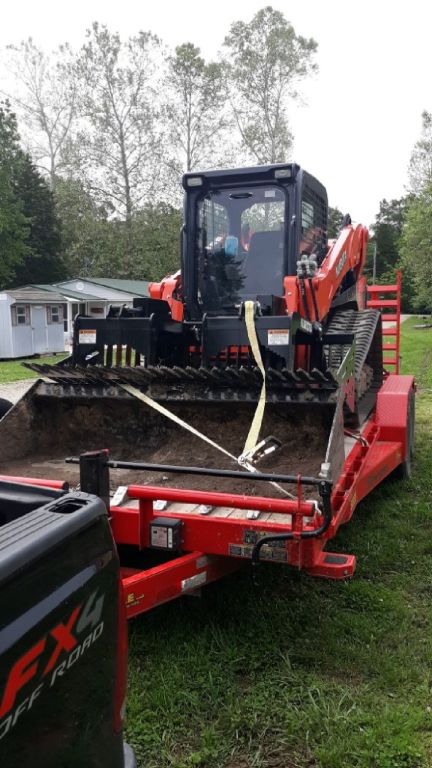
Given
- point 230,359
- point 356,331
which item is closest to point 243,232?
point 230,359

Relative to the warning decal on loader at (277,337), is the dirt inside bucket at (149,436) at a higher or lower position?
lower

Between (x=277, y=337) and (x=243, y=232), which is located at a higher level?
(x=243, y=232)

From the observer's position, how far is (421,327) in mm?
37531

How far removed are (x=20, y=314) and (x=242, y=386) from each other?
18.1 metres

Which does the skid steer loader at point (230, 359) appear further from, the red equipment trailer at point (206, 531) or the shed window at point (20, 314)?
the shed window at point (20, 314)

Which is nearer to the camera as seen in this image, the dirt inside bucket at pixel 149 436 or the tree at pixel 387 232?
the dirt inside bucket at pixel 149 436

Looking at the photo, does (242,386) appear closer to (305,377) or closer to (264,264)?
(305,377)

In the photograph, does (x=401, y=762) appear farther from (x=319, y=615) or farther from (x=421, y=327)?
(x=421, y=327)

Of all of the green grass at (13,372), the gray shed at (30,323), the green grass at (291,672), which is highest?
the gray shed at (30,323)

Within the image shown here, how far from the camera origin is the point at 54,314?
23.1 metres

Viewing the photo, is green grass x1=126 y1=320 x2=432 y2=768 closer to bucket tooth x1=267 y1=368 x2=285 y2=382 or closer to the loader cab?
bucket tooth x1=267 y1=368 x2=285 y2=382

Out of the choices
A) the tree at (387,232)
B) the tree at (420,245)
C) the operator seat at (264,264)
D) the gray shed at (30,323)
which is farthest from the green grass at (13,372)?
the tree at (387,232)

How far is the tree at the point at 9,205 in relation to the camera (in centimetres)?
2978

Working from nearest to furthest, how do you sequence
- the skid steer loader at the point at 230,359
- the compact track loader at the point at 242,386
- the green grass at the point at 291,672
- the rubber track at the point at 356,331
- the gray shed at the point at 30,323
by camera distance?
the green grass at the point at 291,672 → the compact track loader at the point at 242,386 → the skid steer loader at the point at 230,359 → the rubber track at the point at 356,331 → the gray shed at the point at 30,323
